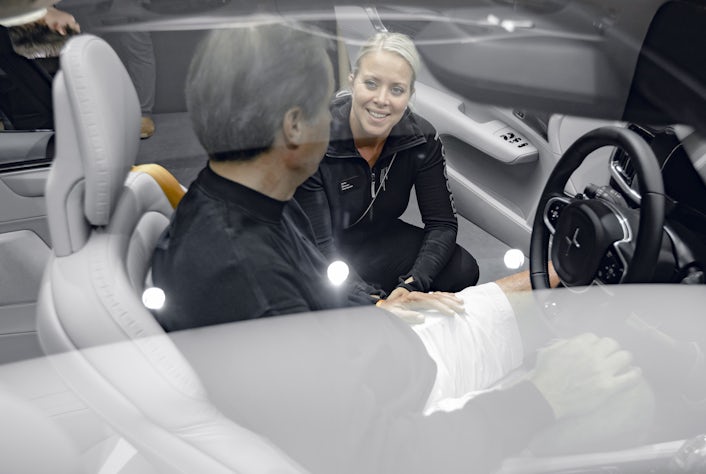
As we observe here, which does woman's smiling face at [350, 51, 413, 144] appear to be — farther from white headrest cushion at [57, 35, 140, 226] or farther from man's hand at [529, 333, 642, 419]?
man's hand at [529, 333, 642, 419]

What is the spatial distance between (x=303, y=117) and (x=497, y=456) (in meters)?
0.58

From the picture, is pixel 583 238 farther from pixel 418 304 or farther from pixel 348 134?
pixel 348 134

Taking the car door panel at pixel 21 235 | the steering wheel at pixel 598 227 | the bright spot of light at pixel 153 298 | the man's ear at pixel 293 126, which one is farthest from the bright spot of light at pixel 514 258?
the car door panel at pixel 21 235

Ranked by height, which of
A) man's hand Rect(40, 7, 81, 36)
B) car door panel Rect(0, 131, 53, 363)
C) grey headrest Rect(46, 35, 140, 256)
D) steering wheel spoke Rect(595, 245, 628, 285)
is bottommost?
car door panel Rect(0, 131, 53, 363)

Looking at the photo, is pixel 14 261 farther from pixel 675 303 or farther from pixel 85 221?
pixel 675 303

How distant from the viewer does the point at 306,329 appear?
93 cm

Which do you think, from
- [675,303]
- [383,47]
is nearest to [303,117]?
[383,47]

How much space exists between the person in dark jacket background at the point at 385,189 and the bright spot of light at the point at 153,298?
0.25 metres

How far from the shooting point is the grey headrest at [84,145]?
0.86 m

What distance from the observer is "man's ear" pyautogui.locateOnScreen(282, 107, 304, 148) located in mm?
905

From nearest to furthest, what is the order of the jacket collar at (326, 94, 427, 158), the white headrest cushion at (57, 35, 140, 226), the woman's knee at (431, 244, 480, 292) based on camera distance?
the white headrest cushion at (57, 35, 140, 226) → the jacket collar at (326, 94, 427, 158) → the woman's knee at (431, 244, 480, 292)

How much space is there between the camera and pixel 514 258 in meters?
1.18

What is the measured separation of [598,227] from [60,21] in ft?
3.49

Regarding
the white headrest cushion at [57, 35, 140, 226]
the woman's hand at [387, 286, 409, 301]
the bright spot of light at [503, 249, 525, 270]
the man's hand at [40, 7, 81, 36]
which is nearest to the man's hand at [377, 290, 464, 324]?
the woman's hand at [387, 286, 409, 301]
